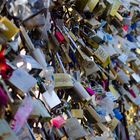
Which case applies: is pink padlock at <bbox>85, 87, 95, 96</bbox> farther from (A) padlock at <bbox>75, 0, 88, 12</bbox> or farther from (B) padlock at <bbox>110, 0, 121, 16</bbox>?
(B) padlock at <bbox>110, 0, 121, 16</bbox>

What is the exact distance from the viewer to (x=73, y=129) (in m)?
1.81

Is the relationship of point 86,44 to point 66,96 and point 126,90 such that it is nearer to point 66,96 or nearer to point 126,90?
point 66,96

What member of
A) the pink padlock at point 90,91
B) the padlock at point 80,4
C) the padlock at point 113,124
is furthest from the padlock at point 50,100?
the padlock at point 113,124

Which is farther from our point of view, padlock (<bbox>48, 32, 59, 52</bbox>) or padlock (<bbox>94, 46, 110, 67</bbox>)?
padlock (<bbox>94, 46, 110, 67</bbox>)

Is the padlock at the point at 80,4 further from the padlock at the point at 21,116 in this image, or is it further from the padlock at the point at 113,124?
the padlock at the point at 21,116

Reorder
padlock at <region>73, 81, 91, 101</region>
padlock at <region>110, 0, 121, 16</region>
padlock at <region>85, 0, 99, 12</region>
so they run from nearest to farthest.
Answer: padlock at <region>73, 81, 91, 101</region> → padlock at <region>85, 0, 99, 12</region> → padlock at <region>110, 0, 121, 16</region>

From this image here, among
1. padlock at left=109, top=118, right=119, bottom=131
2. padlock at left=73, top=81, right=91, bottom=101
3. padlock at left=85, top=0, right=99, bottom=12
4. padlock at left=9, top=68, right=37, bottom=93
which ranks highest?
padlock at left=9, top=68, right=37, bottom=93

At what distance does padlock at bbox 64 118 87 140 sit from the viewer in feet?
5.90

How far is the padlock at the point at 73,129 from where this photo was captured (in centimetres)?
180

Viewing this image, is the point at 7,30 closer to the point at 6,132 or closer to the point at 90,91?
the point at 6,132

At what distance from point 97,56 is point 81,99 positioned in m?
0.45

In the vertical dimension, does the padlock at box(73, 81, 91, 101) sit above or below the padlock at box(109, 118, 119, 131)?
above

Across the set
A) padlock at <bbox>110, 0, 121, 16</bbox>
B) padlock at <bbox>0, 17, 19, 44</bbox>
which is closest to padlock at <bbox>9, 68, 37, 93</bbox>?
padlock at <bbox>0, 17, 19, 44</bbox>

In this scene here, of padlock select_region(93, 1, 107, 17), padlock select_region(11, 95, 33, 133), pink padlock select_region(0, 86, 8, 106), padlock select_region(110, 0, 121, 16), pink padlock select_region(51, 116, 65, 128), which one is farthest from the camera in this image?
→ padlock select_region(110, 0, 121, 16)
